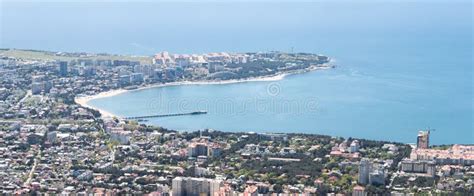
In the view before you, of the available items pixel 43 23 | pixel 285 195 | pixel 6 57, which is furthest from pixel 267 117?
pixel 43 23

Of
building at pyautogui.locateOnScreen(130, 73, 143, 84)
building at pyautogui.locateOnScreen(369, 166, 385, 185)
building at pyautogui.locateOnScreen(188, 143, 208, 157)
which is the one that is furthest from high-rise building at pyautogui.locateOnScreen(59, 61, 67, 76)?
building at pyautogui.locateOnScreen(369, 166, 385, 185)

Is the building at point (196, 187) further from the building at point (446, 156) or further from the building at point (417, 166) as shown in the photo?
the building at point (446, 156)

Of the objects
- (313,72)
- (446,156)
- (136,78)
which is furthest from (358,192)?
(313,72)

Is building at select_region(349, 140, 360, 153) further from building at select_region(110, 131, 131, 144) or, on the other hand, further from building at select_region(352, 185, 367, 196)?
building at select_region(110, 131, 131, 144)

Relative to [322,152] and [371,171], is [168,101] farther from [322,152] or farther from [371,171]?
[371,171]

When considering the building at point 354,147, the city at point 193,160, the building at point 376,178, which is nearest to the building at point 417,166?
the city at point 193,160
